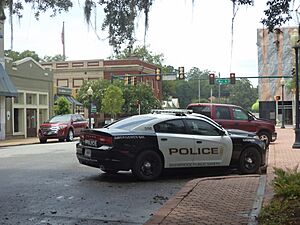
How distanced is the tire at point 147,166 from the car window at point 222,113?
29.2 feet

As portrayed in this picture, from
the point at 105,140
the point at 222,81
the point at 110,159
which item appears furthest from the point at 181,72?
the point at 110,159

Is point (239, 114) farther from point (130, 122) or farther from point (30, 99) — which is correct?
point (30, 99)

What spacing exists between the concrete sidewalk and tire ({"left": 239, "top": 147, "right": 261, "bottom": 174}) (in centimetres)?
124

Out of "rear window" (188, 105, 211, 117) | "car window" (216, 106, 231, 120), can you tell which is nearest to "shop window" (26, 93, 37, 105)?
"rear window" (188, 105, 211, 117)

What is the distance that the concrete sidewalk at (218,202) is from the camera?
21.5 feet

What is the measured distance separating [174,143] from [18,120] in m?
25.9

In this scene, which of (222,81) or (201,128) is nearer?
(201,128)

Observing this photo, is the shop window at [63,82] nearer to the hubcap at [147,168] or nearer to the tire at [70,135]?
the tire at [70,135]

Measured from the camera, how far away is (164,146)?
10.9 meters

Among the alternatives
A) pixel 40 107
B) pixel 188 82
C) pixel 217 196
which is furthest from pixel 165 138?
pixel 188 82

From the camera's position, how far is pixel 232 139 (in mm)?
11836

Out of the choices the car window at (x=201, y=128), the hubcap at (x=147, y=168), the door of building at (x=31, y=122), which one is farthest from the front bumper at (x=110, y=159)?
the door of building at (x=31, y=122)

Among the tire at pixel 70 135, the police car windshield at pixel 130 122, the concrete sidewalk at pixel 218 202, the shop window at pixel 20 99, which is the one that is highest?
the shop window at pixel 20 99

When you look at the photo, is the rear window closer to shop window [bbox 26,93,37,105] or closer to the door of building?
the door of building
